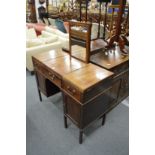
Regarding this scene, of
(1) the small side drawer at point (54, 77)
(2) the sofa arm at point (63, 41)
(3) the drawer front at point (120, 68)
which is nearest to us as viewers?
(1) the small side drawer at point (54, 77)

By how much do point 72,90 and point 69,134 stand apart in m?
0.74

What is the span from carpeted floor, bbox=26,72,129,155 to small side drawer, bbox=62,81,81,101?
2.26 ft

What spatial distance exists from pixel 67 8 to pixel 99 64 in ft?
13.0

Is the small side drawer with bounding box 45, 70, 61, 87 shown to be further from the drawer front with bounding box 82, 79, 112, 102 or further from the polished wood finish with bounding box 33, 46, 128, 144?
the drawer front with bounding box 82, 79, 112, 102

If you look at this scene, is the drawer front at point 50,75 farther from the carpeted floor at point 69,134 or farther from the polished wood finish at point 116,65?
the carpeted floor at point 69,134

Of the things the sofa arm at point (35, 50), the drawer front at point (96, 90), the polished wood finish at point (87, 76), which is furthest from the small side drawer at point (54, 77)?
the sofa arm at point (35, 50)

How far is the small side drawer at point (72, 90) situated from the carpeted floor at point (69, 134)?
2.26 feet

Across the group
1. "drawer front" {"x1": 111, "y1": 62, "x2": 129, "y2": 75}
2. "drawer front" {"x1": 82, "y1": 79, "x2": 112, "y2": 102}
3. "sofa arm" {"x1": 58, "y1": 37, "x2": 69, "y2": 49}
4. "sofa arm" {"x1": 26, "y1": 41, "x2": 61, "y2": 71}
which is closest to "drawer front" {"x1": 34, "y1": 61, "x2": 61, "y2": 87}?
"drawer front" {"x1": 82, "y1": 79, "x2": 112, "y2": 102}

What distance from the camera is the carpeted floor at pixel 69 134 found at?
1600mm
